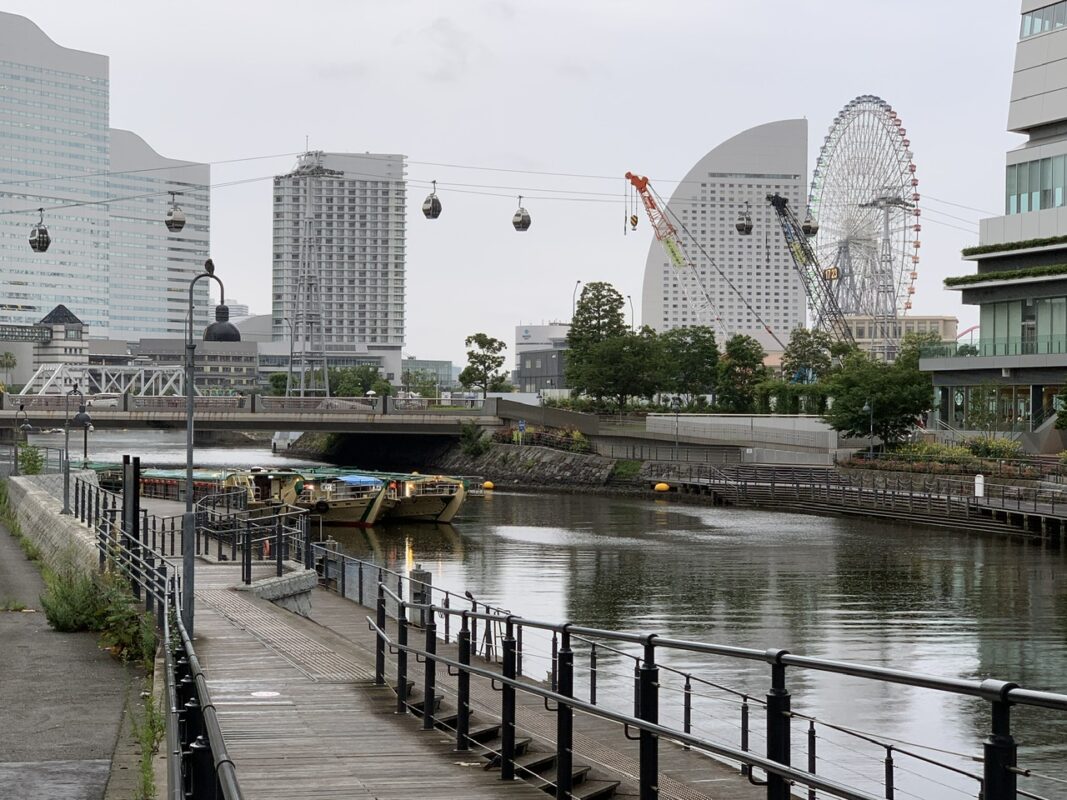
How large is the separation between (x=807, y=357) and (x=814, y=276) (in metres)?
14.5

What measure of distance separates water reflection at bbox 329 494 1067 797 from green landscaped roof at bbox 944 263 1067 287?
20699 mm

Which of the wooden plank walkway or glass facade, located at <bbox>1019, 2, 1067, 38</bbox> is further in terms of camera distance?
→ glass facade, located at <bbox>1019, 2, 1067, 38</bbox>

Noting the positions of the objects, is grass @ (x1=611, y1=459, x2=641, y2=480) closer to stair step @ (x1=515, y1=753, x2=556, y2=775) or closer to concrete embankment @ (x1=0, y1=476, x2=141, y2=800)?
concrete embankment @ (x1=0, y1=476, x2=141, y2=800)

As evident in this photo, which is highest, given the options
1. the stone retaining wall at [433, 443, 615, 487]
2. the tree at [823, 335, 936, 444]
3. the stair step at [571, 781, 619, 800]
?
the tree at [823, 335, 936, 444]

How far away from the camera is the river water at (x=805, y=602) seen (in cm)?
2459

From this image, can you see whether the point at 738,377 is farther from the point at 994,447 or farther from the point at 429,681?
the point at 429,681

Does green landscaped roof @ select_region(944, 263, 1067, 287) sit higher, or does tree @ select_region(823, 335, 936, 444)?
green landscaped roof @ select_region(944, 263, 1067, 287)

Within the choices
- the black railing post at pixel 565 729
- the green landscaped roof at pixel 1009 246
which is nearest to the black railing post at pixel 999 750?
the black railing post at pixel 565 729

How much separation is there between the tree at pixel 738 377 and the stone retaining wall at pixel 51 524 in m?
87.1

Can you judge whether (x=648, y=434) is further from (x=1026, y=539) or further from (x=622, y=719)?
(x=622, y=719)

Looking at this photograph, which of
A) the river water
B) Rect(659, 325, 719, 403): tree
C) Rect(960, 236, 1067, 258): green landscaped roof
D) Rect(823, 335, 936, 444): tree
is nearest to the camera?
the river water

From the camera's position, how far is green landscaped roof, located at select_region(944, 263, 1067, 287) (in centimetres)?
8162

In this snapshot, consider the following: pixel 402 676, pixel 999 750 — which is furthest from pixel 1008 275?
pixel 999 750

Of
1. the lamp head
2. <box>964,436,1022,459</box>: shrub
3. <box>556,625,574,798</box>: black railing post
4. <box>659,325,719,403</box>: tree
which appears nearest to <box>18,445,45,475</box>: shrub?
the lamp head
